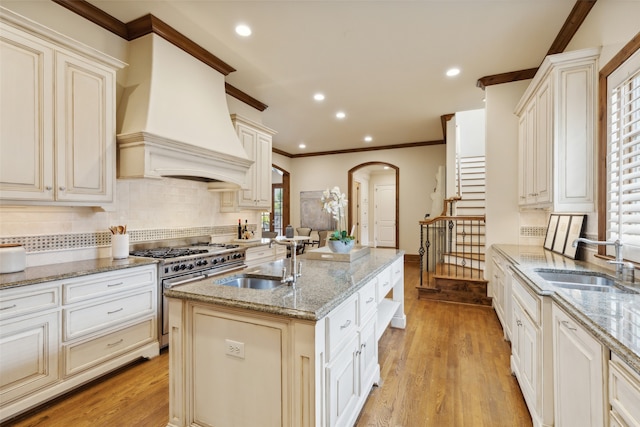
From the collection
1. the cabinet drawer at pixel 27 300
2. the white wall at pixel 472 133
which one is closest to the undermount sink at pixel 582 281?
the cabinet drawer at pixel 27 300

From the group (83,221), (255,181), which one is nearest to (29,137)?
(83,221)

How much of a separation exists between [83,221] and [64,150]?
68cm

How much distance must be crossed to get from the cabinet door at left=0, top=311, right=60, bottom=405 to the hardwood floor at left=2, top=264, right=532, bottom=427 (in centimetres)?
21

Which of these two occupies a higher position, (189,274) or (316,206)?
(316,206)

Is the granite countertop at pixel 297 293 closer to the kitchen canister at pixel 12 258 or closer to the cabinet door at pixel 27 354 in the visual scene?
the cabinet door at pixel 27 354

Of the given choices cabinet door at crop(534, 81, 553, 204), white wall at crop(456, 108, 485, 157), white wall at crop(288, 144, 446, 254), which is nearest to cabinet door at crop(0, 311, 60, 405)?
cabinet door at crop(534, 81, 553, 204)

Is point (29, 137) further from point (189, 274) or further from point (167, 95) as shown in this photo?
point (189, 274)

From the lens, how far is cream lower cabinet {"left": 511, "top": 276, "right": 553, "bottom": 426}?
162 centimetres

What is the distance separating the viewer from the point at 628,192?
198 cm

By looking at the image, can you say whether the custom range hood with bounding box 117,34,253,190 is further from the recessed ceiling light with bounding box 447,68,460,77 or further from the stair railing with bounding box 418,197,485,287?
the stair railing with bounding box 418,197,485,287

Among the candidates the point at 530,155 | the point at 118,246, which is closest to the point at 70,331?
the point at 118,246

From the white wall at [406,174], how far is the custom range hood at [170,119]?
476 cm

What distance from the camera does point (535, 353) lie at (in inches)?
68.4

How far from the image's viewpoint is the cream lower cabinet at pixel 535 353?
162 centimetres
